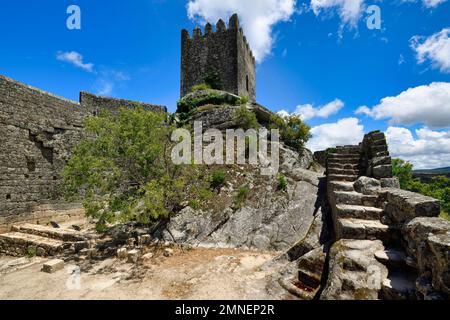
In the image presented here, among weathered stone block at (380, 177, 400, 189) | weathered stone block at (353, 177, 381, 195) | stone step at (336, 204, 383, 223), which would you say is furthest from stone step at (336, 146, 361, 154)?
stone step at (336, 204, 383, 223)

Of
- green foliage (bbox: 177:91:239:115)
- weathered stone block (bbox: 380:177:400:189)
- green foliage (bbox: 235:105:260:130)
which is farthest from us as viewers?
green foliage (bbox: 177:91:239:115)

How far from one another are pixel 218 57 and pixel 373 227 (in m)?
20.7

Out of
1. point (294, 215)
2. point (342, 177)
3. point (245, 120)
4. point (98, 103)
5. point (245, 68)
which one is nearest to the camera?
point (342, 177)

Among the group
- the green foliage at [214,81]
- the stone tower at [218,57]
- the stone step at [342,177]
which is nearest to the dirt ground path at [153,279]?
the stone step at [342,177]

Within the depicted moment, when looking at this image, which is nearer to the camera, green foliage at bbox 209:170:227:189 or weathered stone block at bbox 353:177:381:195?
weathered stone block at bbox 353:177:381:195

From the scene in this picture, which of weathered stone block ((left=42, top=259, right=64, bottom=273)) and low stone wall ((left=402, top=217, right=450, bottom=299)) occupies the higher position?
low stone wall ((left=402, top=217, right=450, bottom=299))

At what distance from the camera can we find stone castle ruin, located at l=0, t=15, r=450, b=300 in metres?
3.04

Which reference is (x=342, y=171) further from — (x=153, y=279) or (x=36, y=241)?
(x=36, y=241)

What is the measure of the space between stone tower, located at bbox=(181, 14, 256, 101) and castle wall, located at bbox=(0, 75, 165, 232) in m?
13.0

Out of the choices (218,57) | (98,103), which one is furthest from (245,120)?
(218,57)

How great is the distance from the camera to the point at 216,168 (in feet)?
35.6

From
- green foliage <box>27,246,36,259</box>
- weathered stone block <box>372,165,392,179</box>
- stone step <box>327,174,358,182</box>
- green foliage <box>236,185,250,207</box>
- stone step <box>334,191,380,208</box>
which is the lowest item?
green foliage <box>27,246,36,259</box>

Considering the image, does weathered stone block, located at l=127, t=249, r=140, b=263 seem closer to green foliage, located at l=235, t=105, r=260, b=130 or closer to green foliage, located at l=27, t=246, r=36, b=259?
green foliage, located at l=27, t=246, r=36, b=259

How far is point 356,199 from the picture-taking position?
527cm
